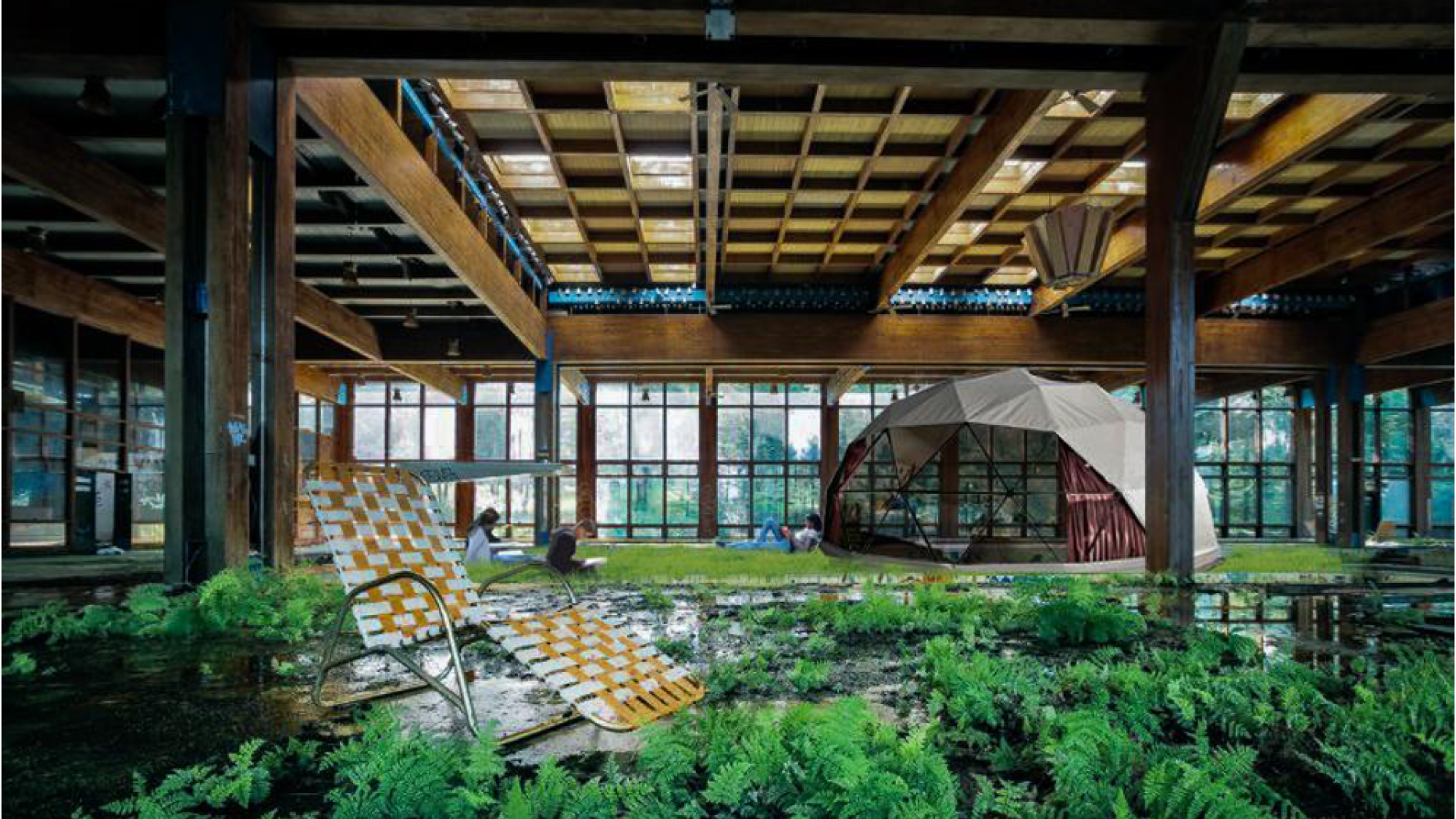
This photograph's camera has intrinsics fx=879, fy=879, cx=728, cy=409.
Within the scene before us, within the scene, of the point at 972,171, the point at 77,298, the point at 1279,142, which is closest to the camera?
the point at 1279,142

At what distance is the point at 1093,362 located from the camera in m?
16.9

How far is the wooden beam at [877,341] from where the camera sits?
16.4 metres

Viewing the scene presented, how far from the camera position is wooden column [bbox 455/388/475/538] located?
25.4m

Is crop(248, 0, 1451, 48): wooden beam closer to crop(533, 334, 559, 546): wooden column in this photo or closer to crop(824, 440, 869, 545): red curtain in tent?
crop(824, 440, 869, 545): red curtain in tent

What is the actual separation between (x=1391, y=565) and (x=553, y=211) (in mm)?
11268

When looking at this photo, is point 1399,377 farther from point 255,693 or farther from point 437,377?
point 255,693

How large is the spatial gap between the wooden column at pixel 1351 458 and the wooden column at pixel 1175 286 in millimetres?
13261

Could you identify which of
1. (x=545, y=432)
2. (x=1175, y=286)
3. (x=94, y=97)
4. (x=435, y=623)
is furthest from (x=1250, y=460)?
(x=94, y=97)

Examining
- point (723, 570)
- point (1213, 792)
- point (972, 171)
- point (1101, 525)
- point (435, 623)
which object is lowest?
point (723, 570)

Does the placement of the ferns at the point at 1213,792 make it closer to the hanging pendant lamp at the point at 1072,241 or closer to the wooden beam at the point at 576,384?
the hanging pendant lamp at the point at 1072,241

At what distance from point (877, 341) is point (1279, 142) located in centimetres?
772

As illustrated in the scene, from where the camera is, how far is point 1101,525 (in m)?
11.1

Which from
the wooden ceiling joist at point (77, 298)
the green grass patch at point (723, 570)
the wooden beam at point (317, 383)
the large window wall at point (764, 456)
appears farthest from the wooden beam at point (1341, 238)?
the wooden beam at point (317, 383)

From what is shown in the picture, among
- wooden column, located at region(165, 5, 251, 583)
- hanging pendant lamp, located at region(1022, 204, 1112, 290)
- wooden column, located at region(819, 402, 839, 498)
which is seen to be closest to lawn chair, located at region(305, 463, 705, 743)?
wooden column, located at region(165, 5, 251, 583)
